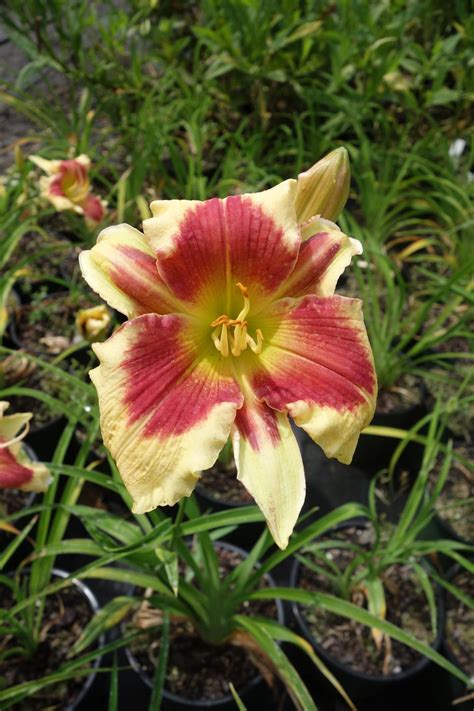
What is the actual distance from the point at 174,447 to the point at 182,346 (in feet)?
0.48

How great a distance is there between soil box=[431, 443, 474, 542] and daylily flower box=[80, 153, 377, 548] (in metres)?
1.09

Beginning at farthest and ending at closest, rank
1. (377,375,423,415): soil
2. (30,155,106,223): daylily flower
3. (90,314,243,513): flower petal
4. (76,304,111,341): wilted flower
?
(377,375,423,415): soil → (30,155,106,223): daylily flower → (76,304,111,341): wilted flower → (90,314,243,513): flower petal

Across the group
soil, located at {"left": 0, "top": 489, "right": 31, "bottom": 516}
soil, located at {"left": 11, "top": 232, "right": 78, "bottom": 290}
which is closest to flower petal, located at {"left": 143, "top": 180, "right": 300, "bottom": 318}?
soil, located at {"left": 0, "top": 489, "right": 31, "bottom": 516}

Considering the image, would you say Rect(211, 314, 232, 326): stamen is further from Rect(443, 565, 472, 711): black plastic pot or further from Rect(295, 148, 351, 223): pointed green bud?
Rect(443, 565, 472, 711): black plastic pot

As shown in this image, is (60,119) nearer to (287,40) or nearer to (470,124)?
(287,40)

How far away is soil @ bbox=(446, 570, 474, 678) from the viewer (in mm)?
1476

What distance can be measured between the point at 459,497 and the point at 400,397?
1.27 ft

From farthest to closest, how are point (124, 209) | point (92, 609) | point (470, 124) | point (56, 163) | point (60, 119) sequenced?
point (470, 124) < point (60, 119) < point (124, 209) < point (56, 163) < point (92, 609)

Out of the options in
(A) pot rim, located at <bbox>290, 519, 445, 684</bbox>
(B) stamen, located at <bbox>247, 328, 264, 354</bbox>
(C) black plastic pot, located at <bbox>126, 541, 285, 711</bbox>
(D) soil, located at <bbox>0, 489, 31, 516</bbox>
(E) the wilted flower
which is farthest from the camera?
(D) soil, located at <bbox>0, 489, 31, 516</bbox>

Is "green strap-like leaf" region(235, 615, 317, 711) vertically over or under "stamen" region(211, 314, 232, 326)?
under

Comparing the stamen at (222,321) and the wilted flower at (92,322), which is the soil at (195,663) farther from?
the stamen at (222,321)

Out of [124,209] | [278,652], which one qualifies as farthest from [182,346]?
[124,209]

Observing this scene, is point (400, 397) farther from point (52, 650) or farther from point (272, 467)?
point (272, 467)

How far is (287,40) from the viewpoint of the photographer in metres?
2.30
